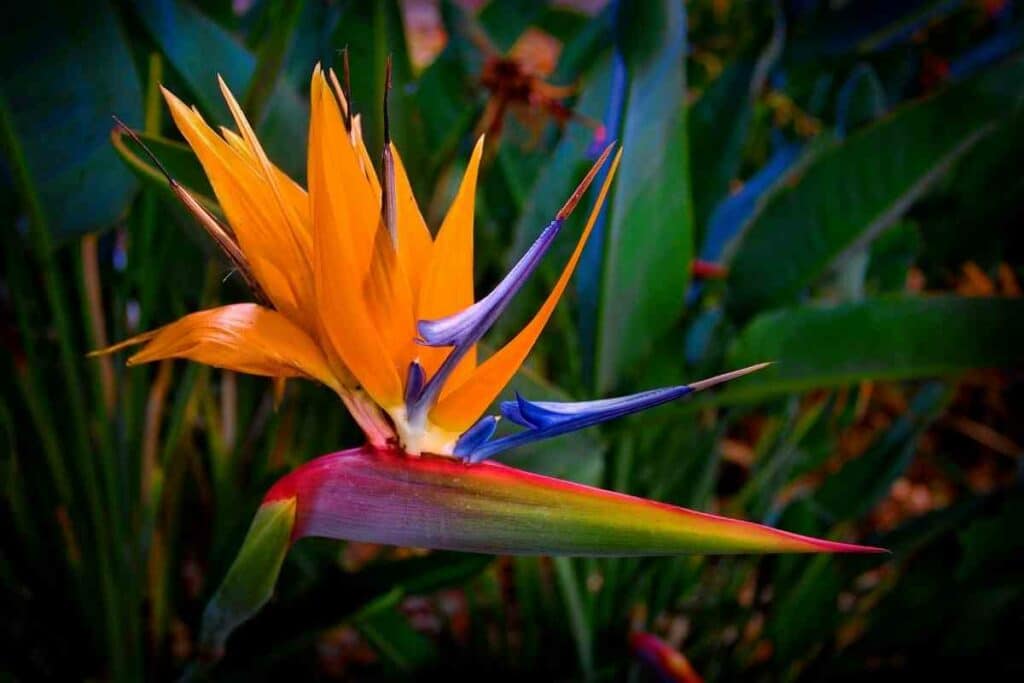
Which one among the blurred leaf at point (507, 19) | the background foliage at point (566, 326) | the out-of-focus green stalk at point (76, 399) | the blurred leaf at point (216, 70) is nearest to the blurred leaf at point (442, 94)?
the background foliage at point (566, 326)

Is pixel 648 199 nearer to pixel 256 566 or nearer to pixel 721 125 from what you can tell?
pixel 721 125

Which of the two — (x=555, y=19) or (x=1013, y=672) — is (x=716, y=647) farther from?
(x=555, y=19)

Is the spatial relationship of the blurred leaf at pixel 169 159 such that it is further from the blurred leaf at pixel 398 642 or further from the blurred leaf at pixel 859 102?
the blurred leaf at pixel 859 102

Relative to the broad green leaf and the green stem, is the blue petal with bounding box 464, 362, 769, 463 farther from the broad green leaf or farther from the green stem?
the broad green leaf

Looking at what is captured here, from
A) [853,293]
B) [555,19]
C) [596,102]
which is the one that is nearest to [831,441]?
[853,293]

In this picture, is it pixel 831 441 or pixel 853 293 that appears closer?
pixel 853 293

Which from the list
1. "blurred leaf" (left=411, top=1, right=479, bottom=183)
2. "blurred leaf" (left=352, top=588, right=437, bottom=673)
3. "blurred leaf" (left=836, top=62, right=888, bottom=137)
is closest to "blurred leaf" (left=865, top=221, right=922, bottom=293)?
"blurred leaf" (left=836, top=62, right=888, bottom=137)
